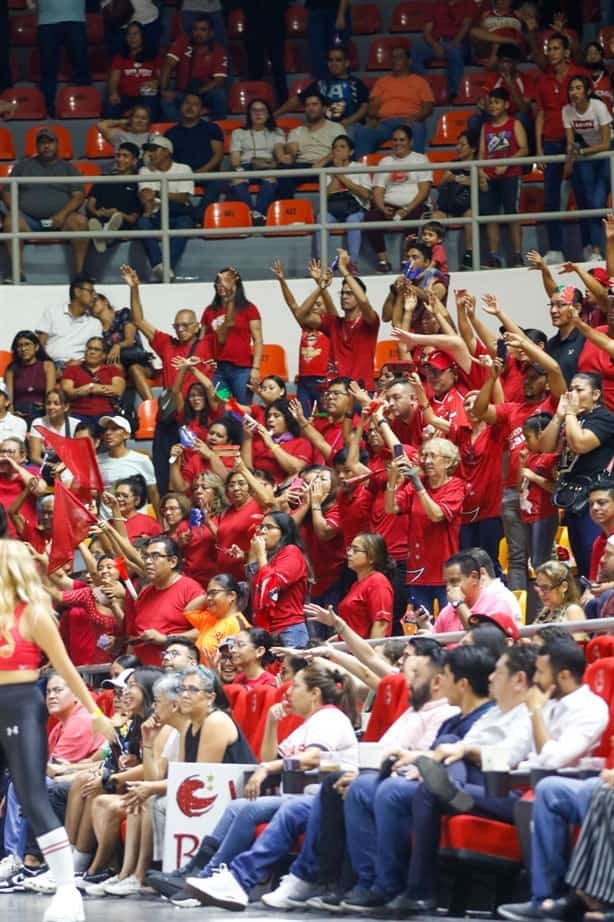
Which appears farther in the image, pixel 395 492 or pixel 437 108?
pixel 437 108

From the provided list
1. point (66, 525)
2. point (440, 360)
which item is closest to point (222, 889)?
point (66, 525)

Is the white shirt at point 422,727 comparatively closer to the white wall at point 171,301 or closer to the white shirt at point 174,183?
the white wall at point 171,301

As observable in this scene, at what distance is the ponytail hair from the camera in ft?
29.5

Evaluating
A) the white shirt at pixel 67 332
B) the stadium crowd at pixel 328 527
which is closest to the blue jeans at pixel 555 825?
the stadium crowd at pixel 328 527

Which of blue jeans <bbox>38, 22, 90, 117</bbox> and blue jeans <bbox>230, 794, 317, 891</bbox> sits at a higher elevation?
blue jeans <bbox>38, 22, 90, 117</bbox>

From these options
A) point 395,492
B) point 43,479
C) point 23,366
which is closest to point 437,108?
point 23,366

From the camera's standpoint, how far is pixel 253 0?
18469 mm

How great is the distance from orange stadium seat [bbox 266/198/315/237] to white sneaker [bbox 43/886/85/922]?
32.8 feet

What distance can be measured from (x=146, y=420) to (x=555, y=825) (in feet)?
27.7

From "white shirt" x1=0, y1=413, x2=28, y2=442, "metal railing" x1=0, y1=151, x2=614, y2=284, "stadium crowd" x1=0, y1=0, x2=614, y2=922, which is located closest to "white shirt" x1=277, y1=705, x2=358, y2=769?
"stadium crowd" x1=0, y1=0, x2=614, y2=922

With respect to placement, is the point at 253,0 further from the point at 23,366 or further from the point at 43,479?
the point at 43,479

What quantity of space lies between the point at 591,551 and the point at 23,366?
580cm

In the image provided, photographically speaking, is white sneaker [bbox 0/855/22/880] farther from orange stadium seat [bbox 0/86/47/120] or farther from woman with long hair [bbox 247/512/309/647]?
orange stadium seat [bbox 0/86/47/120]

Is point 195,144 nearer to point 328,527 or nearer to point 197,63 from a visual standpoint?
point 197,63
